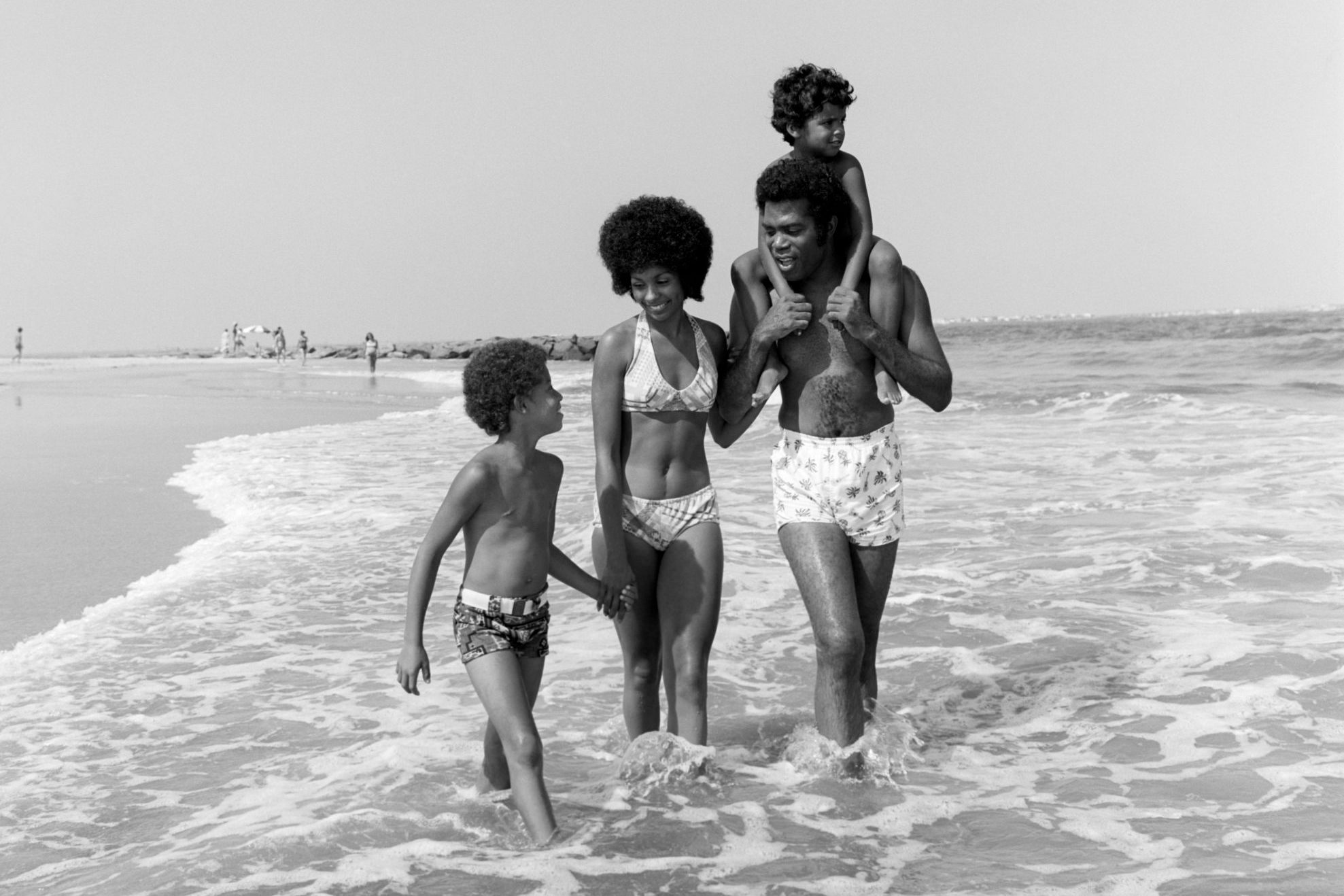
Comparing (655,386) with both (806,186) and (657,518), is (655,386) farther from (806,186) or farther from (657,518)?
(806,186)

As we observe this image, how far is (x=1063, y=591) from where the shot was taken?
781cm

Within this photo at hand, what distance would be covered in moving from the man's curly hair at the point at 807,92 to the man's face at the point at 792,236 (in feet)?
1.18

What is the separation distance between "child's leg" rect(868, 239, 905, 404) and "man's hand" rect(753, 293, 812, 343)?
0.29 m

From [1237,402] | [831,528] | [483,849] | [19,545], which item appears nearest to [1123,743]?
[831,528]

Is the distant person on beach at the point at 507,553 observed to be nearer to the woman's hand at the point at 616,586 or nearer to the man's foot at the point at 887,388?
the woman's hand at the point at 616,586

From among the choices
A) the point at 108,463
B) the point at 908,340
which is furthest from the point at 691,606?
the point at 108,463

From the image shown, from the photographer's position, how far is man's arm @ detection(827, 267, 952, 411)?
4164 millimetres

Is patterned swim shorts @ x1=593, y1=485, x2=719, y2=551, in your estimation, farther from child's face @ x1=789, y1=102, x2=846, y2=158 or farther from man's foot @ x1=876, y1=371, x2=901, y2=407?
child's face @ x1=789, y1=102, x2=846, y2=158

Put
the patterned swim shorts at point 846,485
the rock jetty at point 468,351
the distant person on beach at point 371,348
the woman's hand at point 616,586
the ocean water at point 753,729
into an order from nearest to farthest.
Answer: the ocean water at point 753,729
the woman's hand at point 616,586
the patterned swim shorts at point 846,485
the distant person on beach at point 371,348
the rock jetty at point 468,351

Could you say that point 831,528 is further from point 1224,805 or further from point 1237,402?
point 1237,402

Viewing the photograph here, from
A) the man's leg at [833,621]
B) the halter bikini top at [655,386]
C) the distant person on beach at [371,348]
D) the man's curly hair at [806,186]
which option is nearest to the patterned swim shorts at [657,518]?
the halter bikini top at [655,386]

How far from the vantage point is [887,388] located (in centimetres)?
434

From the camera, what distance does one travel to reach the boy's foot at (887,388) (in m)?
4.33

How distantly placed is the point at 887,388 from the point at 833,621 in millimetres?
845
